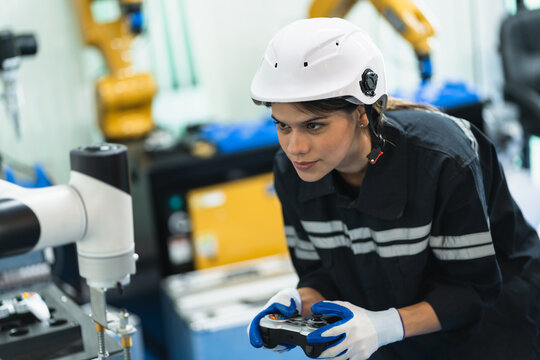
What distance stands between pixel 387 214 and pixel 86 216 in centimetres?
67

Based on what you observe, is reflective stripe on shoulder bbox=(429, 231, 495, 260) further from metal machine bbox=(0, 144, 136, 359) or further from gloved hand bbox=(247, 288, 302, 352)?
metal machine bbox=(0, 144, 136, 359)

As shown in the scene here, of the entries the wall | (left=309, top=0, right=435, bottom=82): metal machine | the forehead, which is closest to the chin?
the forehead

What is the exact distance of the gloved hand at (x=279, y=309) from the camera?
1.50m

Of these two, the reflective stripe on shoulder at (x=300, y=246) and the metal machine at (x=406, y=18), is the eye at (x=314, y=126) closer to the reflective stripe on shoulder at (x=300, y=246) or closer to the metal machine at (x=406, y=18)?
the reflective stripe on shoulder at (x=300, y=246)

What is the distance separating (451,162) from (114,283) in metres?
0.71

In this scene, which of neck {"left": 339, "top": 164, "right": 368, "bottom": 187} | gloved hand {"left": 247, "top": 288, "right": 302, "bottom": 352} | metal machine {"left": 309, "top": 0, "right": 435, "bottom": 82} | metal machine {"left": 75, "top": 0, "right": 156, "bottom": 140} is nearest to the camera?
gloved hand {"left": 247, "top": 288, "right": 302, "bottom": 352}

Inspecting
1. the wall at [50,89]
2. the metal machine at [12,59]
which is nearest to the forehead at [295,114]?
the metal machine at [12,59]

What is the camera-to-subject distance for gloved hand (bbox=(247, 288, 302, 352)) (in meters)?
1.50

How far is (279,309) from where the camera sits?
1.55 meters

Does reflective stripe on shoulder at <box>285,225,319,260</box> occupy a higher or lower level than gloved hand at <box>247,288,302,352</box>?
higher

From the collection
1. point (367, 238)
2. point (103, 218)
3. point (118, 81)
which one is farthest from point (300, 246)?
point (118, 81)

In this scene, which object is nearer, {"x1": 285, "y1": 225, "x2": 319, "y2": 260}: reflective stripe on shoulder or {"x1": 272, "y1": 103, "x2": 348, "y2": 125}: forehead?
{"x1": 272, "y1": 103, "x2": 348, "y2": 125}: forehead

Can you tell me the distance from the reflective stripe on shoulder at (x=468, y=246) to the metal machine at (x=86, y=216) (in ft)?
2.26

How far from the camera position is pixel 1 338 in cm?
Result: 128
